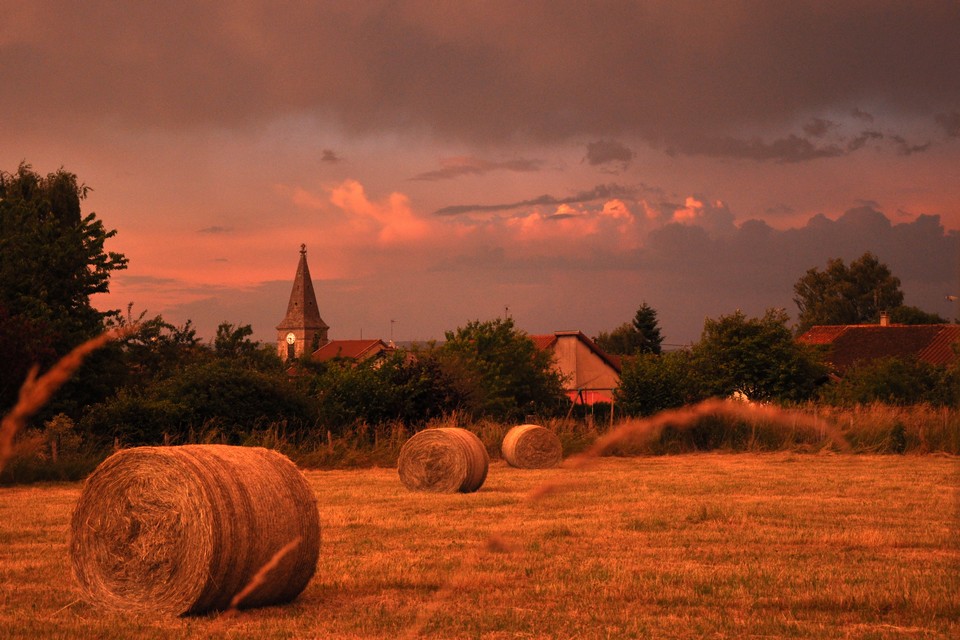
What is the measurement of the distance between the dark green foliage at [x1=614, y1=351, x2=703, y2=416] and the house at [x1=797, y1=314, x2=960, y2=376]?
2249cm

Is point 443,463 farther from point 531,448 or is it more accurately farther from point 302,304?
point 302,304

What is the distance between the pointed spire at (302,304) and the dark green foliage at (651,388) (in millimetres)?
110328

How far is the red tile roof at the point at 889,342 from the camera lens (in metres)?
54.9

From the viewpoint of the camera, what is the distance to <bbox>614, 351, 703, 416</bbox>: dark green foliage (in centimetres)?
3322

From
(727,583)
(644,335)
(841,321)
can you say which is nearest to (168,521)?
(727,583)

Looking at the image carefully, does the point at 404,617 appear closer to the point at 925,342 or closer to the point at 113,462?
the point at 113,462

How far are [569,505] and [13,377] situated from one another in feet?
43.7

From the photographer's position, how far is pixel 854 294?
293 feet

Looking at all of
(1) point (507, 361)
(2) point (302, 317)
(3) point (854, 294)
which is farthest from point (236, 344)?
(2) point (302, 317)

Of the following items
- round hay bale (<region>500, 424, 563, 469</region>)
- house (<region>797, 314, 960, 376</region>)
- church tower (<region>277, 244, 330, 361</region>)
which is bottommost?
round hay bale (<region>500, 424, 563, 469</region>)

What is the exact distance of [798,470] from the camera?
2161 cm

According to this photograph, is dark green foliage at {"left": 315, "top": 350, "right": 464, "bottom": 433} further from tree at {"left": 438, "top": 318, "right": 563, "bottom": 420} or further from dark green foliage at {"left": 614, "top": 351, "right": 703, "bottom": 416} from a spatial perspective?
tree at {"left": 438, "top": 318, "right": 563, "bottom": 420}

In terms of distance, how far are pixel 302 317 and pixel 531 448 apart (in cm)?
11943

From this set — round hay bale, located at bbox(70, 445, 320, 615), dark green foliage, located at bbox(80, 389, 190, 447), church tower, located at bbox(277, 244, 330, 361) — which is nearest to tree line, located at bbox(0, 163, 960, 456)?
dark green foliage, located at bbox(80, 389, 190, 447)
